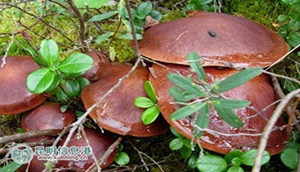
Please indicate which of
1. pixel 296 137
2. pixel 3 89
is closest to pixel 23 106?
pixel 3 89

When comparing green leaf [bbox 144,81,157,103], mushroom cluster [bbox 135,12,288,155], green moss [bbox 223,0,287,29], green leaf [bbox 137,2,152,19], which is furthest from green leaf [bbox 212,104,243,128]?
green moss [bbox 223,0,287,29]

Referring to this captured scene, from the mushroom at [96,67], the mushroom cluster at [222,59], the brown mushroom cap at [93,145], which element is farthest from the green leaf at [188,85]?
the mushroom at [96,67]

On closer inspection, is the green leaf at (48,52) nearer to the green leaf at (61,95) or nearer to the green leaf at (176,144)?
the green leaf at (61,95)

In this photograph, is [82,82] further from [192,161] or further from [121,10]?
Result: [192,161]

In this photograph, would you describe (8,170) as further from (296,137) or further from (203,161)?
(296,137)

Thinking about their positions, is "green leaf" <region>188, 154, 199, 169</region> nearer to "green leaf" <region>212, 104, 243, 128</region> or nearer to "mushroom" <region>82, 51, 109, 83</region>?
"green leaf" <region>212, 104, 243, 128</region>
